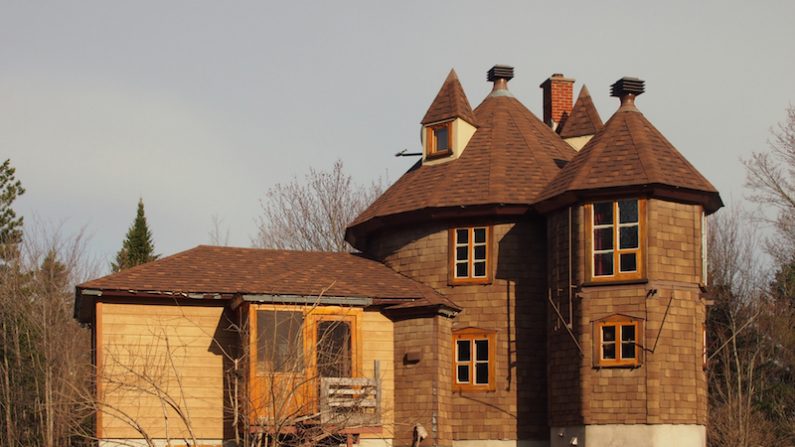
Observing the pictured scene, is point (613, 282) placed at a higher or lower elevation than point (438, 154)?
lower

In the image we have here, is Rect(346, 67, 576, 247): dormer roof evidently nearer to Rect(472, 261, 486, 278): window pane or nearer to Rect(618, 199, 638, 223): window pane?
Rect(472, 261, 486, 278): window pane

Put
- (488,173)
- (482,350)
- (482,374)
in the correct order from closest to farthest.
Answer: (482,374)
(482,350)
(488,173)

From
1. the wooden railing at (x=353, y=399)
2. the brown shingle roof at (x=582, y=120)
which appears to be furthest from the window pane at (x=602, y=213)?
the brown shingle roof at (x=582, y=120)

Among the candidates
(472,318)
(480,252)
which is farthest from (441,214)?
(472,318)

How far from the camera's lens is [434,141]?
118ft

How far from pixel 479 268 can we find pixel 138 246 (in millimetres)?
29159

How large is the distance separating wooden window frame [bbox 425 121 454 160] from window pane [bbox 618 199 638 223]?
22.0ft

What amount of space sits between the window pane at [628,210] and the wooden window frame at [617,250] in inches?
2.9

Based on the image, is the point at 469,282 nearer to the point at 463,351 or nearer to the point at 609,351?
the point at 463,351

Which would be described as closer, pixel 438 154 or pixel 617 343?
pixel 617 343

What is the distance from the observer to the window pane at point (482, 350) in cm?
3222

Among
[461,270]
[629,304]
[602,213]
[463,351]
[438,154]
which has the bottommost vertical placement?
[463,351]

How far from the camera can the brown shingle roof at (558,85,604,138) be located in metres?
38.6

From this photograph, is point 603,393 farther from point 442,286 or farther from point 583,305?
point 442,286
